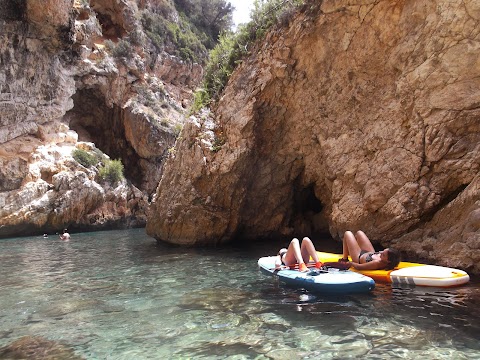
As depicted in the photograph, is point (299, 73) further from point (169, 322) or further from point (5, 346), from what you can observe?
point (5, 346)

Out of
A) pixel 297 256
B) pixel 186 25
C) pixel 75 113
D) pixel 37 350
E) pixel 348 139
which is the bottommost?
pixel 37 350

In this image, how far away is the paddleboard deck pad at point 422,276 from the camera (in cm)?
606

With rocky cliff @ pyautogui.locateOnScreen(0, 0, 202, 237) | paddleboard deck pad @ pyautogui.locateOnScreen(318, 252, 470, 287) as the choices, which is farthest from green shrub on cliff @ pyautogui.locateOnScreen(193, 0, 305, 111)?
Answer: rocky cliff @ pyautogui.locateOnScreen(0, 0, 202, 237)

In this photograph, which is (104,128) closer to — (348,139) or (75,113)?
(75,113)

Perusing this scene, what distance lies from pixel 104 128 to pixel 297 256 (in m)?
27.3

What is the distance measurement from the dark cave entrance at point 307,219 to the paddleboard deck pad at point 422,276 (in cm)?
771

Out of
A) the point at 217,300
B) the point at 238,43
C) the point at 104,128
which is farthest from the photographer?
the point at 104,128

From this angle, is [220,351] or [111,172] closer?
[220,351]

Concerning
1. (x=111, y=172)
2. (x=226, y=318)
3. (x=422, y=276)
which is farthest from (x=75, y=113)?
(x=422, y=276)

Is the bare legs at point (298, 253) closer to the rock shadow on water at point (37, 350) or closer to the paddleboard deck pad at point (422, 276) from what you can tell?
the paddleboard deck pad at point (422, 276)

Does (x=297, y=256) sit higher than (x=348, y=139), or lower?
lower

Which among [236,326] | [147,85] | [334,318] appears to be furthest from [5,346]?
[147,85]

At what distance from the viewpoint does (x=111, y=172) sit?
2470 cm

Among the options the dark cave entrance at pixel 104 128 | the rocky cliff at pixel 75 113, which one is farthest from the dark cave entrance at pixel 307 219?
the dark cave entrance at pixel 104 128
